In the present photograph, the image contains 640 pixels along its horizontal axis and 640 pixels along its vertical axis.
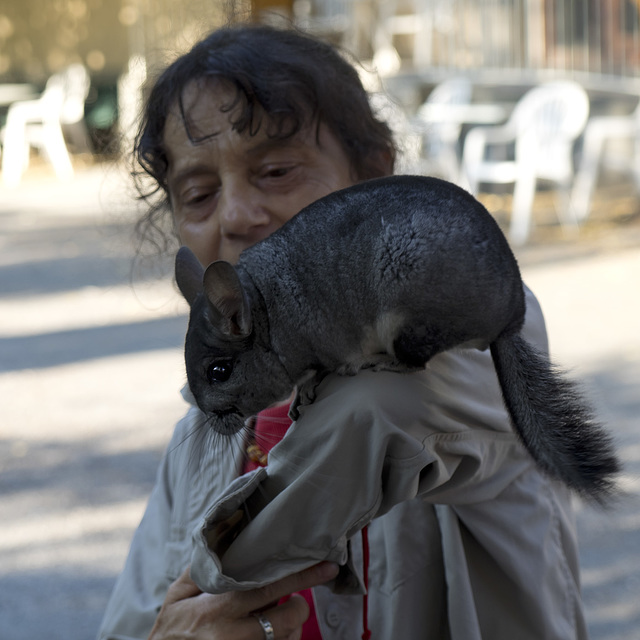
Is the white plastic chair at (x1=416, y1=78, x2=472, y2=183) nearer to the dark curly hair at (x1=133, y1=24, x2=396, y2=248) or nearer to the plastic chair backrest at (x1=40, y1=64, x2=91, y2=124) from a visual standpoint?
the plastic chair backrest at (x1=40, y1=64, x2=91, y2=124)

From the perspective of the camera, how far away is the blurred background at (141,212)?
3242 mm

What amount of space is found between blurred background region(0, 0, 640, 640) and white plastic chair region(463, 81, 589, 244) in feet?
0.07

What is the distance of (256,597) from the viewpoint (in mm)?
1435

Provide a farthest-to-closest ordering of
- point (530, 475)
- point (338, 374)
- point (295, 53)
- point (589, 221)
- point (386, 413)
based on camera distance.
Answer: point (589, 221) < point (295, 53) < point (530, 475) < point (338, 374) < point (386, 413)

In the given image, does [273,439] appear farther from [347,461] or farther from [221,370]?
[347,461]

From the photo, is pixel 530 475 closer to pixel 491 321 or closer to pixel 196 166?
pixel 491 321

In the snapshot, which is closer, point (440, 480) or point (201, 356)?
point (440, 480)

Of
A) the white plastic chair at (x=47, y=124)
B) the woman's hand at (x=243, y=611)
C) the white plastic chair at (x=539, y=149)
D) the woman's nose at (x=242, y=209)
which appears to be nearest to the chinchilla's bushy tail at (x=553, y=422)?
the woman's hand at (x=243, y=611)

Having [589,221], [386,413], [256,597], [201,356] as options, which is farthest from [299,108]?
[589,221]

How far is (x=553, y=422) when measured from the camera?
1.37 meters

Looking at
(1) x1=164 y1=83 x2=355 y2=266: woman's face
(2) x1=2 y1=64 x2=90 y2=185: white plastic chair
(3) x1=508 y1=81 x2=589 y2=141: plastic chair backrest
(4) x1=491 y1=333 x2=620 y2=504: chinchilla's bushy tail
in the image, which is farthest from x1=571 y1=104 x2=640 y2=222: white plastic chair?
(2) x1=2 y1=64 x2=90 y2=185: white plastic chair

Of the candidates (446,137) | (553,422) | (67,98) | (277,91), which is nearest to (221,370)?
(277,91)

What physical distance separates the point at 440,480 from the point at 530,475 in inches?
13.7

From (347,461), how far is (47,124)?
14.3 metres
